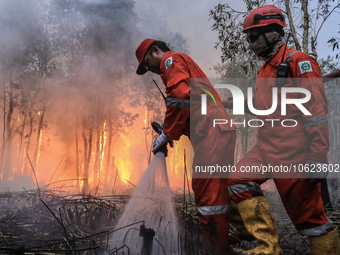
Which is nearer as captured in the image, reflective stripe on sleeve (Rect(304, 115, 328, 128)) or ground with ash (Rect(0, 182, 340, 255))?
reflective stripe on sleeve (Rect(304, 115, 328, 128))

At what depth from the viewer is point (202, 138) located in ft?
7.88

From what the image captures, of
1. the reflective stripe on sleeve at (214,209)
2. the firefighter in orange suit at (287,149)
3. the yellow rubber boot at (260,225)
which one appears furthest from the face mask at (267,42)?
the reflective stripe on sleeve at (214,209)

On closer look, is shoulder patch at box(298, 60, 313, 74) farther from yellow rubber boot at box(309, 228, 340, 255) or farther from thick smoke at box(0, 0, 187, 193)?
thick smoke at box(0, 0, 187, 193)

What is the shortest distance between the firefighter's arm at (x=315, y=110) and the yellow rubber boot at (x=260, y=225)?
0.50 m

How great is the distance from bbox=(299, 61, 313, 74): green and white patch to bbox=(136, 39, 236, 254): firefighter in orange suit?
780mm

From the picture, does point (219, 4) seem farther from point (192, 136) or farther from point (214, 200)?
point (214, 200)

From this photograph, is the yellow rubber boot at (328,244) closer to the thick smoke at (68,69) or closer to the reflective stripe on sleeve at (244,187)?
the reflective stripe on sleeve at (244,187)

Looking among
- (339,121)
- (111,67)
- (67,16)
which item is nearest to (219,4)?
(111,67)

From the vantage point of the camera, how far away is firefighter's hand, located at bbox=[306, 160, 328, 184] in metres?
1.74

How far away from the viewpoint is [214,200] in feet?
7.36

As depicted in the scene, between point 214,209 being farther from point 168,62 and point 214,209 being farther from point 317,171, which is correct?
point 168,62

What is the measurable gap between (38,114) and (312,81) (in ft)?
69.7

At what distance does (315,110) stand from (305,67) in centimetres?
33

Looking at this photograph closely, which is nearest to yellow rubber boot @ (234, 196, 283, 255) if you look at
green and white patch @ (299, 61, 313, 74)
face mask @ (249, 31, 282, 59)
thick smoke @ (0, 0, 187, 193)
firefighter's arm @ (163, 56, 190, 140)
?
firefighter's arm @ (163, 56, 190, 140)
